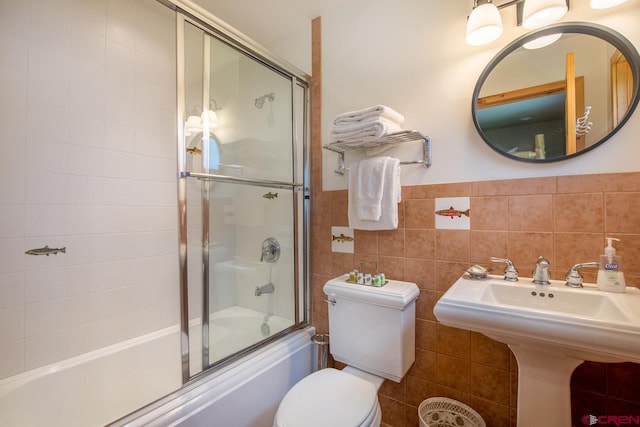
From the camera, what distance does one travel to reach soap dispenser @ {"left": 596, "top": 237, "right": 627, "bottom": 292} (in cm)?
94

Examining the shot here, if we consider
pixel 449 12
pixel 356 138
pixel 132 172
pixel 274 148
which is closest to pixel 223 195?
pixel 274 148

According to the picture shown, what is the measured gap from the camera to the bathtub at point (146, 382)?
3.69 ft

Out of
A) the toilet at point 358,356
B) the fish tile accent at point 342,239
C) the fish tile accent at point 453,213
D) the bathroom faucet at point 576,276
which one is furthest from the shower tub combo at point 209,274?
the bathroom faucet at point 576,276

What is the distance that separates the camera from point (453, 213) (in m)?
1.30

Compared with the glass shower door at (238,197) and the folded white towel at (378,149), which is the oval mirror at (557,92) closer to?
the folded white towel at (378,149)

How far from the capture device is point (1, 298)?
1251 mm

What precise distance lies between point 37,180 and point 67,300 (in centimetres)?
63

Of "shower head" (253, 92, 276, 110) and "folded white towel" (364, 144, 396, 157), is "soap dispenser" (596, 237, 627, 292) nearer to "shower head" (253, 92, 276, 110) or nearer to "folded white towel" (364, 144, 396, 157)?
"folded white towel" (364, 144, 396, 157)

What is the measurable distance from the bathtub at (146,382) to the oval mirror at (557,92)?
58.9 inches

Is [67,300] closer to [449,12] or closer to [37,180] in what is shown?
[37,180]

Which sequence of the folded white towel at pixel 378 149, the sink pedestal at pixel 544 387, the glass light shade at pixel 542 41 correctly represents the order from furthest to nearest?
the folded white towel at pixel 378 149 < the glass light shade at pixel 542 41 < the sink pedestal at pixel 544 387

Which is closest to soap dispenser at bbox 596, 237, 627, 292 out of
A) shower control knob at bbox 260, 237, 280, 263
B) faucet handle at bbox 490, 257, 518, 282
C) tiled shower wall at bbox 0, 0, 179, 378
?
faucet handle at bbox 490, 257, 518, 282

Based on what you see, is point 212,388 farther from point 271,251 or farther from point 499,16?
point 499,16

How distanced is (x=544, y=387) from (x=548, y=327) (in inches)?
12.0
